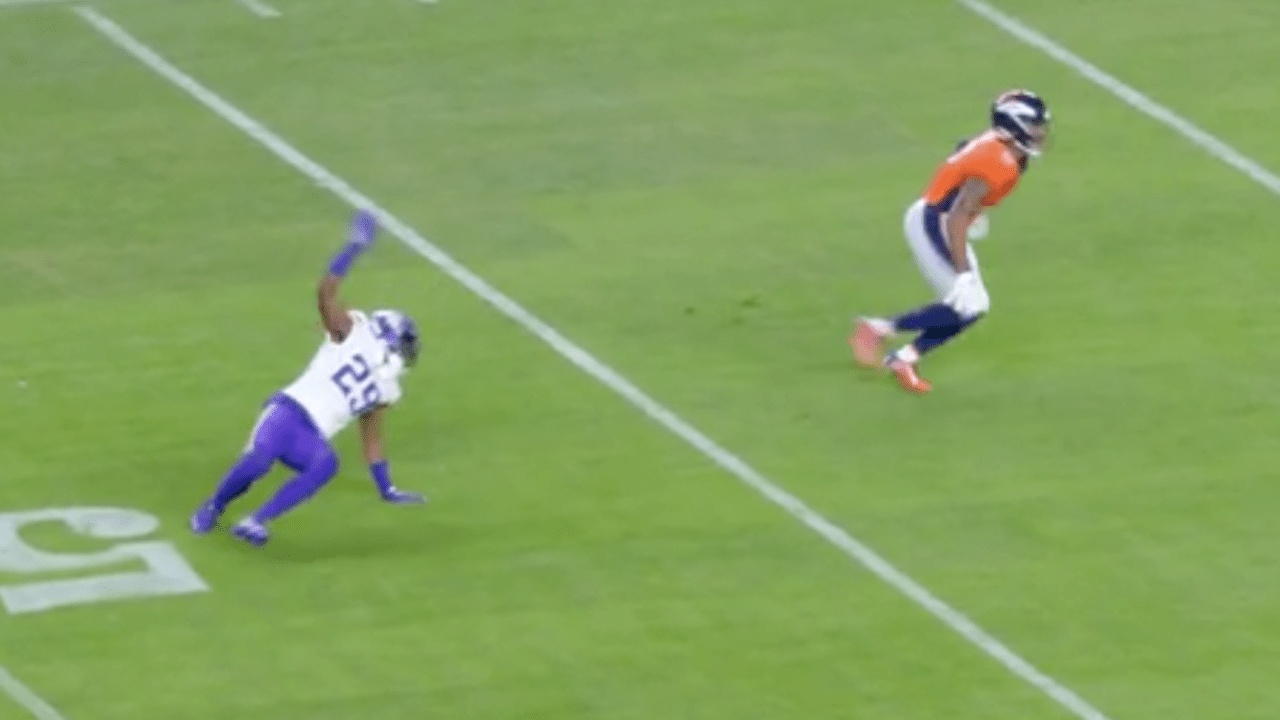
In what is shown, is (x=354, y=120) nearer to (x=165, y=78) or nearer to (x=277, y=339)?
(x=165, y=78)

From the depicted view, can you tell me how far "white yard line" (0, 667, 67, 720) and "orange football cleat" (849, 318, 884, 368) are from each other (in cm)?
630

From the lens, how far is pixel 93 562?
20.1m

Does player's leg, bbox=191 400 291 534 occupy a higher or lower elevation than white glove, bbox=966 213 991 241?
higher

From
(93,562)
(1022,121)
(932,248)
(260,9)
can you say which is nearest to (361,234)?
(93,562)

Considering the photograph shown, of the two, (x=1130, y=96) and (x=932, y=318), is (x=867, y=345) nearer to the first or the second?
(x=932, y=318)

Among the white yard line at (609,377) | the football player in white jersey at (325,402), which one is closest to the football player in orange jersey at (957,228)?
the white yard line at (609,377)

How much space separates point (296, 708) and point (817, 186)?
8582 millimetres

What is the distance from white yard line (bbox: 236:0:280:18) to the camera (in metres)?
29.3

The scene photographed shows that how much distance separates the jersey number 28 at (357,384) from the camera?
2023 cm

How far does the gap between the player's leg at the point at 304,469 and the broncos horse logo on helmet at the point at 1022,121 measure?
4.91 meters

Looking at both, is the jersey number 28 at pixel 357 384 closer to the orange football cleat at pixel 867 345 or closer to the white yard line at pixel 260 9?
the orange football cleat at pixel 867 345

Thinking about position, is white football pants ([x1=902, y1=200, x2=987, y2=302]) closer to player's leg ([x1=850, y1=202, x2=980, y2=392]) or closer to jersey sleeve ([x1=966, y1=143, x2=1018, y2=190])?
player's leg ([x1=850, y1=202, x2=980, y2=392])

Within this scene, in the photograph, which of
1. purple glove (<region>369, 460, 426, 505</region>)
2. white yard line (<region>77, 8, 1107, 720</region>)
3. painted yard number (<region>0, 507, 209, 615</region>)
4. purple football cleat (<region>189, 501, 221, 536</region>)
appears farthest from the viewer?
purple glove (<region>369, 460, 426, 505</region>)

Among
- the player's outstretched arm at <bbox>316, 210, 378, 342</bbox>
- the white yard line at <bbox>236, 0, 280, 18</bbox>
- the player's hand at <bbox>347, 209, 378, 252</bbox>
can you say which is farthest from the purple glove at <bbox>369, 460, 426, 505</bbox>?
the white yard line at <bbox>236, 0, 280, 18</bbox>
